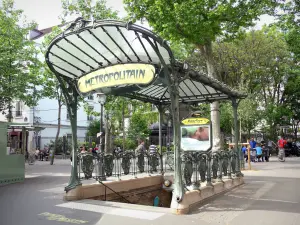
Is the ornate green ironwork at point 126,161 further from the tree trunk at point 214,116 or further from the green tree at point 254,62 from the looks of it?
the green tree at point 254,62

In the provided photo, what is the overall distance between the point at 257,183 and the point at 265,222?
18.5ft

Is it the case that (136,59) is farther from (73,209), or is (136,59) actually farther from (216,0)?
(216,0)

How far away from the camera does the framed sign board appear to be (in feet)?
32.4

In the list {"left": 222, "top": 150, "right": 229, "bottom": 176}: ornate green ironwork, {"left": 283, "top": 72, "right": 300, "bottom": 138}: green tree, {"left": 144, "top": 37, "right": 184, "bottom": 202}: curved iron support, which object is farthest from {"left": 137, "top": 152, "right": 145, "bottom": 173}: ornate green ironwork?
{"left": 283, "top": 72, "right": 300, "bottom": 138}: green tree

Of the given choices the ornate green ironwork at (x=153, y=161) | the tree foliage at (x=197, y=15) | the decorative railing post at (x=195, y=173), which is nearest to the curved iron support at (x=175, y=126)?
the decorative railing post at (x=195, y=173)

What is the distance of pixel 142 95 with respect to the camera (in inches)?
408

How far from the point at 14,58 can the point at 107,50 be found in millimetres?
13447

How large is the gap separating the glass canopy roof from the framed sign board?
73.5 inches

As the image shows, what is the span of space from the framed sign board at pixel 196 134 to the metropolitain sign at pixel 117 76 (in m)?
3.92

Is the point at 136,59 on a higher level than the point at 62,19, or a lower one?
lower

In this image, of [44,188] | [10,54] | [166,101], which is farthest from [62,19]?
[44,188]

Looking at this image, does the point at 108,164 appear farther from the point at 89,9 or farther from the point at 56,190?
the point at 89,9

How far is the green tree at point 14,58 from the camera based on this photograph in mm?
18000

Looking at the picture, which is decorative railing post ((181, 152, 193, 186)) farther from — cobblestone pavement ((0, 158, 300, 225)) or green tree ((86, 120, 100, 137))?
green tree ((86, 120, 100, 137))
